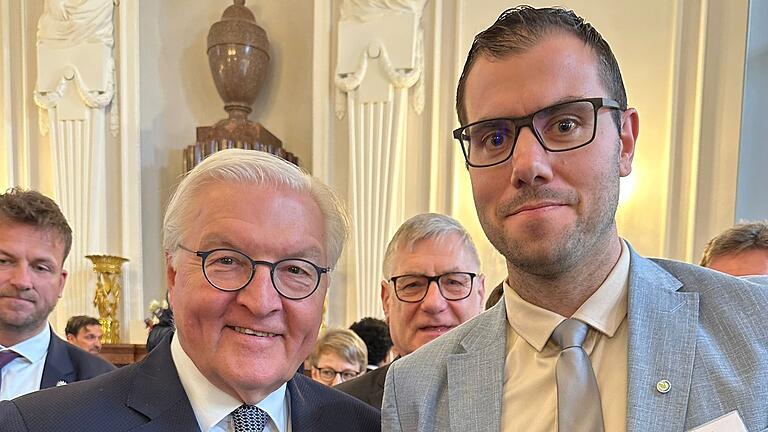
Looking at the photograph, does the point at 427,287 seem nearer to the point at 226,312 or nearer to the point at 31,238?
the point at 226,312

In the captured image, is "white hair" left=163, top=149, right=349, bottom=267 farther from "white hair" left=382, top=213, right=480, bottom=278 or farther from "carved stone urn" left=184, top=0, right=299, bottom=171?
"carved stone urn" left=184, top=0, right=299, bottom=171

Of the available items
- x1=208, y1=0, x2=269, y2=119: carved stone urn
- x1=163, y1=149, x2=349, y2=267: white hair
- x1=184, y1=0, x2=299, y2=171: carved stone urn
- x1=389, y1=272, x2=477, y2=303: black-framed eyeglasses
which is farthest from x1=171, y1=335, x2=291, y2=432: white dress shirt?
x1=208, y1=0, x2=269, y2=119: carved stone urn

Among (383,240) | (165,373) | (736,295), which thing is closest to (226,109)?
(383,240)

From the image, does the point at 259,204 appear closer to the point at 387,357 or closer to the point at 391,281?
the point at 391,281

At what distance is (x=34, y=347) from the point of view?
8.70ft

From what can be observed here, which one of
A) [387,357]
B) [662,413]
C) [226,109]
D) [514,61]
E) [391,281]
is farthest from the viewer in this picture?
[226,109]

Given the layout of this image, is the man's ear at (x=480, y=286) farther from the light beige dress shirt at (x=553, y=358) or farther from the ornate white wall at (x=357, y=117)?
the ornate white wall at (x=357, y=117)

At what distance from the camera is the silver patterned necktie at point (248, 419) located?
1.50m

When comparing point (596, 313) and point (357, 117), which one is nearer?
point (596, 313)

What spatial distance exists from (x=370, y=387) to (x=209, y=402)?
89cm

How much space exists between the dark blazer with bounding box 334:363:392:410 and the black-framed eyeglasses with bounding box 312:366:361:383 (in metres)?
1.38

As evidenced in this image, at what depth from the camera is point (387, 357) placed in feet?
15.1

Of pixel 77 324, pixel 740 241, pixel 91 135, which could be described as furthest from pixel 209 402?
pixel 91 135

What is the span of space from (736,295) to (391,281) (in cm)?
123
